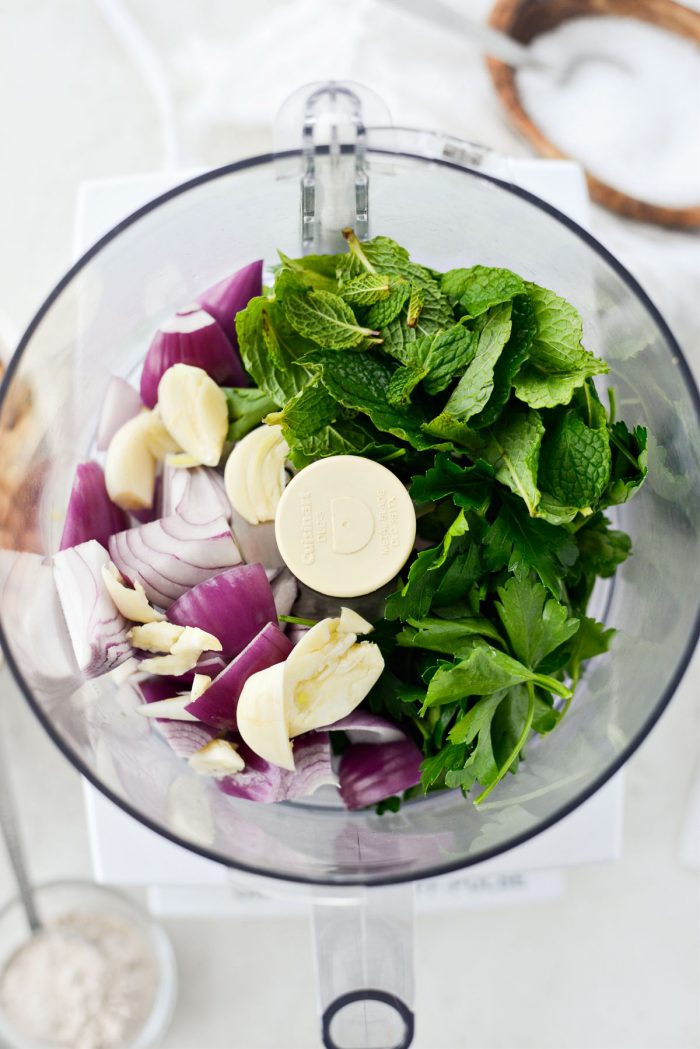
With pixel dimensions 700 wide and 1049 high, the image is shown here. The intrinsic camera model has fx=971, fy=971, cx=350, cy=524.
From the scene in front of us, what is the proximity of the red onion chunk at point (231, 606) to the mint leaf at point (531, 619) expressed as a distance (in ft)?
0.52

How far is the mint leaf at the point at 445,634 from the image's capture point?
2.12 feet

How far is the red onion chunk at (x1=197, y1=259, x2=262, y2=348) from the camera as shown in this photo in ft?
2.41

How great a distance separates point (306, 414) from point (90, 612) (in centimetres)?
20

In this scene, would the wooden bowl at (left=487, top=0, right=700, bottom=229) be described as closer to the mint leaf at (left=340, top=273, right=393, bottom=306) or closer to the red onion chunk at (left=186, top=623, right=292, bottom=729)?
the mint leaf at (left=340, top=273, right=393, bottom=306)

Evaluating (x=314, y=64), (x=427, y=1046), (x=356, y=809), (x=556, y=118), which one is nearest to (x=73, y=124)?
(x=314, y=64)

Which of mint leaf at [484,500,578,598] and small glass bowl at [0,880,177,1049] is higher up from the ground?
mint leaf at [484,500,578,598]

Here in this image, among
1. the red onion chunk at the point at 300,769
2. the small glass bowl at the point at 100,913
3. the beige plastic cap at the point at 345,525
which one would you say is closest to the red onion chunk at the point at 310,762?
the red onion chunk at the point at 300,769

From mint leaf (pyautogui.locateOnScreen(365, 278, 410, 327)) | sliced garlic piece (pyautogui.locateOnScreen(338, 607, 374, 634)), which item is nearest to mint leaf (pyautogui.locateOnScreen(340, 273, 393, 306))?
mint leaf (pyautogui.locateOnScreen(365, 278, 410, 327))

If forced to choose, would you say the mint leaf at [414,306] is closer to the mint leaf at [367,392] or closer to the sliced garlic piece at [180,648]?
the mint leaf at [367,392]

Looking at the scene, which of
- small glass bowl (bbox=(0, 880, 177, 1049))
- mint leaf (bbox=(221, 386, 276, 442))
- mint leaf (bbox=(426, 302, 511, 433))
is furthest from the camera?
small glass bowl (bbox=(0, 880, 177, 1049))

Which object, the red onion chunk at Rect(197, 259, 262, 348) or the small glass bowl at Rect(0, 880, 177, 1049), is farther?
the small glass bowl at Rect(0, 880, 177, 1049)

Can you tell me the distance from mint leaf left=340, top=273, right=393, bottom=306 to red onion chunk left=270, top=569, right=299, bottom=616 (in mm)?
200

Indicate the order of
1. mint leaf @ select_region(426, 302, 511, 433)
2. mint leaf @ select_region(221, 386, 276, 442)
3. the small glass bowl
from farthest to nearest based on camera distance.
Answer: the small glass bowl
mint leaf @ select_region(221, 386, 276, 442)
mint leaf @ select_region(426, 302, 511, 433)

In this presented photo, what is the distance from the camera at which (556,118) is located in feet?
3.46
